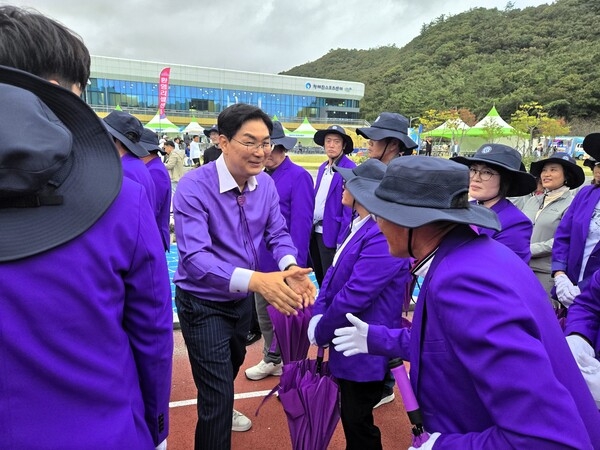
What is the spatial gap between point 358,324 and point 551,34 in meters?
109

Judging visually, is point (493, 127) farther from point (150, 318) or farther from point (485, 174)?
point (150, 318)

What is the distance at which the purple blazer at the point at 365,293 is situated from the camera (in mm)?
2164

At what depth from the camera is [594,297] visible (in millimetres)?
2016

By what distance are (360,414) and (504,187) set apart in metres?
1.88

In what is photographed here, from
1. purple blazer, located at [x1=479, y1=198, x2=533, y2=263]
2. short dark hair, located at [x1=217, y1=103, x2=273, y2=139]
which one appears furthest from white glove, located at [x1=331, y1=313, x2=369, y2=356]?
purple blazer, located at [x1=479, y1=198, x2=533, y2=263]

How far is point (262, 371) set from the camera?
146 inches

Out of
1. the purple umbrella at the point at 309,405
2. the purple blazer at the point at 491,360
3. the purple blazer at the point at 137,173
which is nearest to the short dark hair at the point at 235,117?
the purple blazer at the point at 137,173

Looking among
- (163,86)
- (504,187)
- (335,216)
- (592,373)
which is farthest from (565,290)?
(163,86)

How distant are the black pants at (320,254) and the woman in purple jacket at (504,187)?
1960mm

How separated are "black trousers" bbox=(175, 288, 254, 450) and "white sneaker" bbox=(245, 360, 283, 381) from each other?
1429 mm

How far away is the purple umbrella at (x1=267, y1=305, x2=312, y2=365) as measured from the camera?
8.39 ft

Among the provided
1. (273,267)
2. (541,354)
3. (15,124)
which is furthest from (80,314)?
(273,267)

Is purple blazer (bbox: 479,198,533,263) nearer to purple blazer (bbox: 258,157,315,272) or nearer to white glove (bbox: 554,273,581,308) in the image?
white glove (bbox: 554,273,581,308)

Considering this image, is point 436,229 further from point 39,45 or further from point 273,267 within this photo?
point 273,267
